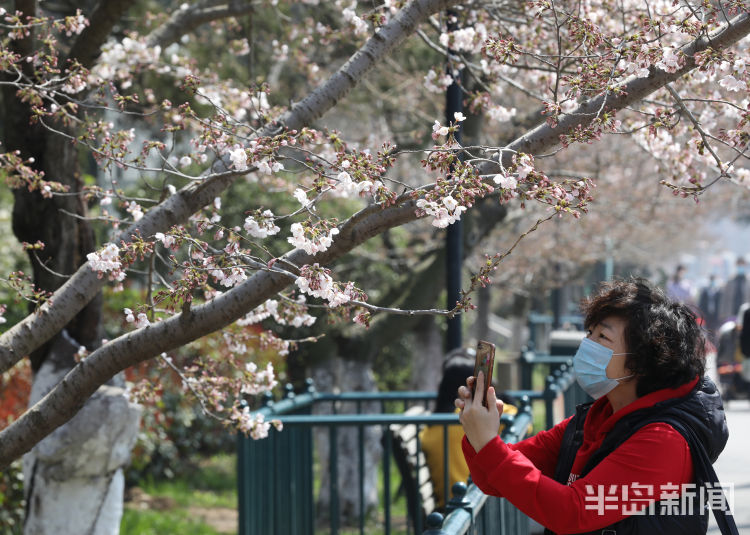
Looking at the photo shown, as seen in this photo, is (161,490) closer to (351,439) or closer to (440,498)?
(351,439)

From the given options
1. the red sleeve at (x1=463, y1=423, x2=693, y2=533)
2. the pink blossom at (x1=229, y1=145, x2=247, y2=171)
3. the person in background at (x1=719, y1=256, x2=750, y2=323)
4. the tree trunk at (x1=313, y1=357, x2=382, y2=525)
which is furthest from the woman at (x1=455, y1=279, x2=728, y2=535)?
the person in background at (x1=719, y1=256, x2=750, y2=323)

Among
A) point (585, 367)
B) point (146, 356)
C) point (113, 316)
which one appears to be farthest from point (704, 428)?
point (113, 316)

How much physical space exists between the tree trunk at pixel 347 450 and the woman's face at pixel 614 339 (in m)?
6.14

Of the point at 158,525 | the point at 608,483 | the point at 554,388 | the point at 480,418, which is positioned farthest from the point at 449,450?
the point at 158,525

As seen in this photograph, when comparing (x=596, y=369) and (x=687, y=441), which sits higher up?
(x=596, y=369)

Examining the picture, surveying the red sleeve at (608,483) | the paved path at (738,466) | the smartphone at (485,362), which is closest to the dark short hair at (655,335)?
the red sleeve at (608,483)

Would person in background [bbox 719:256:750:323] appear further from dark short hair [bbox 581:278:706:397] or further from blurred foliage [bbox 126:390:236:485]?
dark short hair [bbox 581:278:706:397]

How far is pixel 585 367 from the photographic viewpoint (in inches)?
109

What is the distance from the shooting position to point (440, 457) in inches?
201

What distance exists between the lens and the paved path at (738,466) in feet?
24.8

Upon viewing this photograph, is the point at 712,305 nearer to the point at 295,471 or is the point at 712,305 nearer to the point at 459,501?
the point at 295,471

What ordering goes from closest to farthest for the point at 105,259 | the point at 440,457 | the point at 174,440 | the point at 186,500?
the point at 105,259, the point at 440,457, the point at 186,500, the point at 174,440

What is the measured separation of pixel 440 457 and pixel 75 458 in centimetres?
178

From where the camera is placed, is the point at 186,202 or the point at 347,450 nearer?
the point at 186,202
